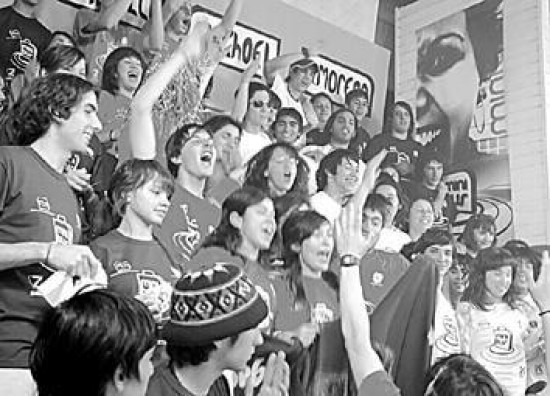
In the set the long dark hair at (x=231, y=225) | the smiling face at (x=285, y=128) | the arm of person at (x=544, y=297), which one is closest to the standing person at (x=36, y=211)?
the long dark hair at (x=231, y=225)

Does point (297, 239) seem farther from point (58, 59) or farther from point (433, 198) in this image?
point (433, 198)

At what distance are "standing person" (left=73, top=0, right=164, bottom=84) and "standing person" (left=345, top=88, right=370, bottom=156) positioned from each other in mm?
1257

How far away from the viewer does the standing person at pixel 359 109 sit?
402 centimetres

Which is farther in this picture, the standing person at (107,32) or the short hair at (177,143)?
the standing person at (107,32)

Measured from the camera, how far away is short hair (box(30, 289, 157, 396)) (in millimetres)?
1118

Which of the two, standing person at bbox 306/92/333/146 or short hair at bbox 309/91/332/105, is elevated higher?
short hair at bbox 309/91/332/105

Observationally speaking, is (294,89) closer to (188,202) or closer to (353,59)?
(353,59)

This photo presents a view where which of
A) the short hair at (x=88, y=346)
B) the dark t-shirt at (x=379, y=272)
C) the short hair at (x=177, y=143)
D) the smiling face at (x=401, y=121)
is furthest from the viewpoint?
the smiling face at (x=401, y=121)

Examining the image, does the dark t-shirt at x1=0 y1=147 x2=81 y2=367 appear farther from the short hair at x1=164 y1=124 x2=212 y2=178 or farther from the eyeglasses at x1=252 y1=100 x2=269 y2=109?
the eyeglasses at x1=252 y1=100 x2=269 y2=109

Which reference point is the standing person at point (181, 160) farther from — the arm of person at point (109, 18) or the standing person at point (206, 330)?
the standing person at point (206, 330)

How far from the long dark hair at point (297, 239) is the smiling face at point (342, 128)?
→ 3.97 feet

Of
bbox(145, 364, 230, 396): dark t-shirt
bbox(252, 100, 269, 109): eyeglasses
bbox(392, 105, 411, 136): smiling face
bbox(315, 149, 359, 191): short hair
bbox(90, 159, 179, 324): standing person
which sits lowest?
bbox(145, 364, 230, 396): dark t-shirt

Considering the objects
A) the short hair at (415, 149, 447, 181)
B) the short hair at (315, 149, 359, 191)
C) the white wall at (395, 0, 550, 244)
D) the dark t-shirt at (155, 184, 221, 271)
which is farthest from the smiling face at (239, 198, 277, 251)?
the white wall at (395, 0, 550, 244)

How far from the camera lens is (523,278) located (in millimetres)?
3484
